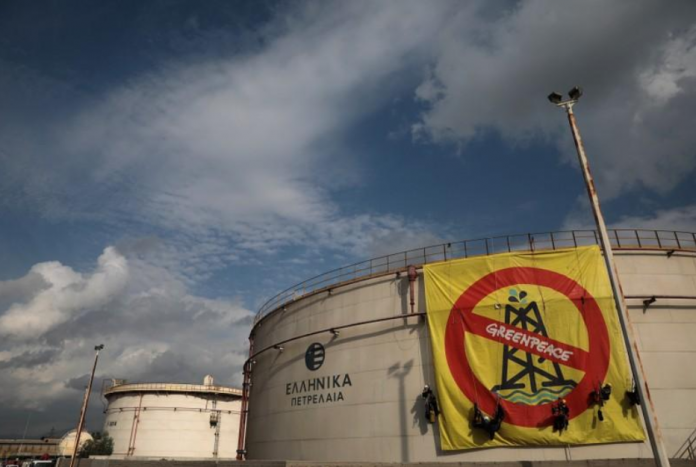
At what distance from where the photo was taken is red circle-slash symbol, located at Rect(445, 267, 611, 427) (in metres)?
19.3

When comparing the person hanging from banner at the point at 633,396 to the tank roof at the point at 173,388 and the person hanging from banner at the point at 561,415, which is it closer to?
the person hanging from banner at the point at 561,415

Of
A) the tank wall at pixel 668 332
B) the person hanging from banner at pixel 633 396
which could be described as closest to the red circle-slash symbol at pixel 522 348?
the person hanging from banner at pixel 633 396

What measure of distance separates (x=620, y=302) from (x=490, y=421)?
30.0ft

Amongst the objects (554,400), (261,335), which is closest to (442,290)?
(554,400)

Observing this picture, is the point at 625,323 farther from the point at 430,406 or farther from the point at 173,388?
the point at 173,388

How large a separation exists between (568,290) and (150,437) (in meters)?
46.3

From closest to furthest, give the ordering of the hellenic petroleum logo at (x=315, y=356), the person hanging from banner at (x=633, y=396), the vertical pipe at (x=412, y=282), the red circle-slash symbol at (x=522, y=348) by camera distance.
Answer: the person hanging from banner at (x=633, y=396) < the red circle-slash symbol at (x=522, y=348) < the vertical pipe at (x=412, y=282) < the hellenic petroleum logo at (x=315, y=356)

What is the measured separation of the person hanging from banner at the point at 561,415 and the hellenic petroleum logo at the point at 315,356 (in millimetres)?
10966

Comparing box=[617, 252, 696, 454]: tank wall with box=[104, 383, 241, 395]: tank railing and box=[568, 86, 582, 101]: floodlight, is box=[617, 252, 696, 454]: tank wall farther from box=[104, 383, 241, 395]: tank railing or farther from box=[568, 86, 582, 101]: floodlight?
box=[104, 383, 241, 395]: tank railing

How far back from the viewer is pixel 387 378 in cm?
2231

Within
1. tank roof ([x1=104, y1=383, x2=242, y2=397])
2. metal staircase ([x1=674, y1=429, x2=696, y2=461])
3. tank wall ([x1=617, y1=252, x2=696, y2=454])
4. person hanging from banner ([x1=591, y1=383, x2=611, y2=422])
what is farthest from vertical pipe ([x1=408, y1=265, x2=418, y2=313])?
tank roof ([x1=104, y1=383, x2=242, y2=397])

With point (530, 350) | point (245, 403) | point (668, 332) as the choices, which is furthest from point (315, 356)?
point (668, 332)

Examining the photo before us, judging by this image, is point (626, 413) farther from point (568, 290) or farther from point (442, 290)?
point (442, 290)

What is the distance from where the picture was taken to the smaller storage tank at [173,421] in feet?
168
